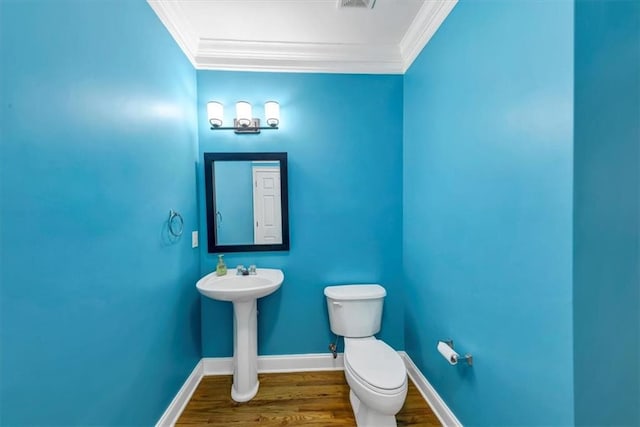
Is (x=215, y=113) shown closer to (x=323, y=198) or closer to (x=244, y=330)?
(x=323, y=198)

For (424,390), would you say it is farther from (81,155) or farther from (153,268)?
(81,155)

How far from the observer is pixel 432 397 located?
1.60 metres

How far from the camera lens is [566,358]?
0.78 metres

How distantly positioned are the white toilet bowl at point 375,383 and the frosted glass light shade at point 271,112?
5.55 ft

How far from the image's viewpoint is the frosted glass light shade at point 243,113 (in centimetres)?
180

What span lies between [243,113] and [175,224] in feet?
3.01

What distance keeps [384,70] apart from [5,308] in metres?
2.33

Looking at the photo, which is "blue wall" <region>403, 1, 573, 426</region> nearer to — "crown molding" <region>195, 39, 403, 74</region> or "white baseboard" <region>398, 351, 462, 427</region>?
"white baseboard" <region>398, 351, 462, 427</region>

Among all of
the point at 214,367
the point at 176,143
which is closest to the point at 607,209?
the point at 176,143

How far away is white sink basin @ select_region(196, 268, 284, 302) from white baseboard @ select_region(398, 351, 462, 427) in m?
1.22

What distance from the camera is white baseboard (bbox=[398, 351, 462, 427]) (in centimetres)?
142

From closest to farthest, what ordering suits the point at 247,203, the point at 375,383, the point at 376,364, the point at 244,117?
the point at 375,383
the point at 376,364
the point at 244,117
the point at 247,203

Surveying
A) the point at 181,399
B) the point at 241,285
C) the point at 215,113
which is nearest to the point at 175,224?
the point at 241,285

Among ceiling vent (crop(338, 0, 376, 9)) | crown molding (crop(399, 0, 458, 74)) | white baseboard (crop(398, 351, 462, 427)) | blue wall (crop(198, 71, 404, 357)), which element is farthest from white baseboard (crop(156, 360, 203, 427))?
crown molding (crop(399, 0, 458, 74))
